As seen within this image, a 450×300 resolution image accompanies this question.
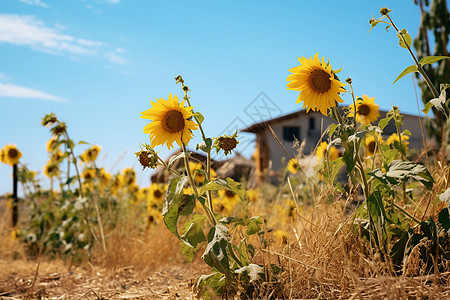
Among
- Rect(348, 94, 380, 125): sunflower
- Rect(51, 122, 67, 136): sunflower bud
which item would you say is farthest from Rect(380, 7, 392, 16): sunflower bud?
Rect(51, 122, 67, 136): sunflower bud

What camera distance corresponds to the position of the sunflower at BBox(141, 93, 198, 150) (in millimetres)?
1915

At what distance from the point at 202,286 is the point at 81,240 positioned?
234 cm

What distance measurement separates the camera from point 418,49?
7.63 m

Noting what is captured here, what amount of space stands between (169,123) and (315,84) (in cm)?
69

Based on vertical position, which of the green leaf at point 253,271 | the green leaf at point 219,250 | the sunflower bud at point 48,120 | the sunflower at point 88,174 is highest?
the sunflower bud at point 48,120

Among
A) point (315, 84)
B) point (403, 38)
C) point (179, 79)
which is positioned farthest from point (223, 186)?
point (403, 38)

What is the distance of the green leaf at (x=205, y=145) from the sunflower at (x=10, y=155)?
443 cm

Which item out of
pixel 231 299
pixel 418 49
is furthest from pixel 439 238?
pixel 418 49

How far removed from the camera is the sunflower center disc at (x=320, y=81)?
6.65ft

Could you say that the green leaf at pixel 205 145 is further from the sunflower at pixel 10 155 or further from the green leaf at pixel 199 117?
the sunflower at pixel 10 155

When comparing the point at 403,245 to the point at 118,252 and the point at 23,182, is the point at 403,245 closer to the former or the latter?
the point at 118,252

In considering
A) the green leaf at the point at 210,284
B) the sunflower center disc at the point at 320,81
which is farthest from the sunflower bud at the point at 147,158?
the sunflower center disc at the point at 320,81

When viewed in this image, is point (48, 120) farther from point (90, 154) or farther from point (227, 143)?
point (227, 143)

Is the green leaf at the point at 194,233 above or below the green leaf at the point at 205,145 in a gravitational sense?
below
